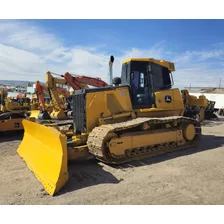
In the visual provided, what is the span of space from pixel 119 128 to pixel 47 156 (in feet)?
6.01

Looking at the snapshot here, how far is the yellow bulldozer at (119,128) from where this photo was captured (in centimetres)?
527

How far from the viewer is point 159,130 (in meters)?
6.91

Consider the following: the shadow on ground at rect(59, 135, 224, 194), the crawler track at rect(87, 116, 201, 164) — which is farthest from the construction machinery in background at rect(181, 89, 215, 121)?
the shadow on ground at rect(59, 135, 224, 194)

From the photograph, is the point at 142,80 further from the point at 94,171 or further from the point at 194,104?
the point at 194,104

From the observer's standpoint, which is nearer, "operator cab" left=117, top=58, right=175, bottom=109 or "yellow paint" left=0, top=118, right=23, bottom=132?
"operator cab" left=117, top=58, right=175, bottom=109

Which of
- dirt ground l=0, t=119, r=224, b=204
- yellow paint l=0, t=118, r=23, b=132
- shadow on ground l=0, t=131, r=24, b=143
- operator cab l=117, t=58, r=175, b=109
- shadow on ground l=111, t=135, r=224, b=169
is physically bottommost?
dirt ground l=0, t=119, r=224, b=204

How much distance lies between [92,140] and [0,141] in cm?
536

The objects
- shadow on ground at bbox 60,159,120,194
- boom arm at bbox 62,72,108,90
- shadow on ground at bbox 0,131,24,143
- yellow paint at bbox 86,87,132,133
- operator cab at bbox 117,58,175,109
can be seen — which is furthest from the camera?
boom arm at bbox 62,72,108,90

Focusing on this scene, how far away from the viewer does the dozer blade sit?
15.0 feet

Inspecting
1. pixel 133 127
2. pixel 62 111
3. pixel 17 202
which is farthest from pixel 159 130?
pixel 62 111

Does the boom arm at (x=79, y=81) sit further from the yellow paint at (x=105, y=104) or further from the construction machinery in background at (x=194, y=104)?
the yellow paint at (x=105, y=104)

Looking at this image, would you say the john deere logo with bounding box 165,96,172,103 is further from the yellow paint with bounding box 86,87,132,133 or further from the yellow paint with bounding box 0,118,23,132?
the yellow paint with bounding box 0,118,23,132

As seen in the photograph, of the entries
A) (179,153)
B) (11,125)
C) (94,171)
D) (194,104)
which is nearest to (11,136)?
(11,125)
